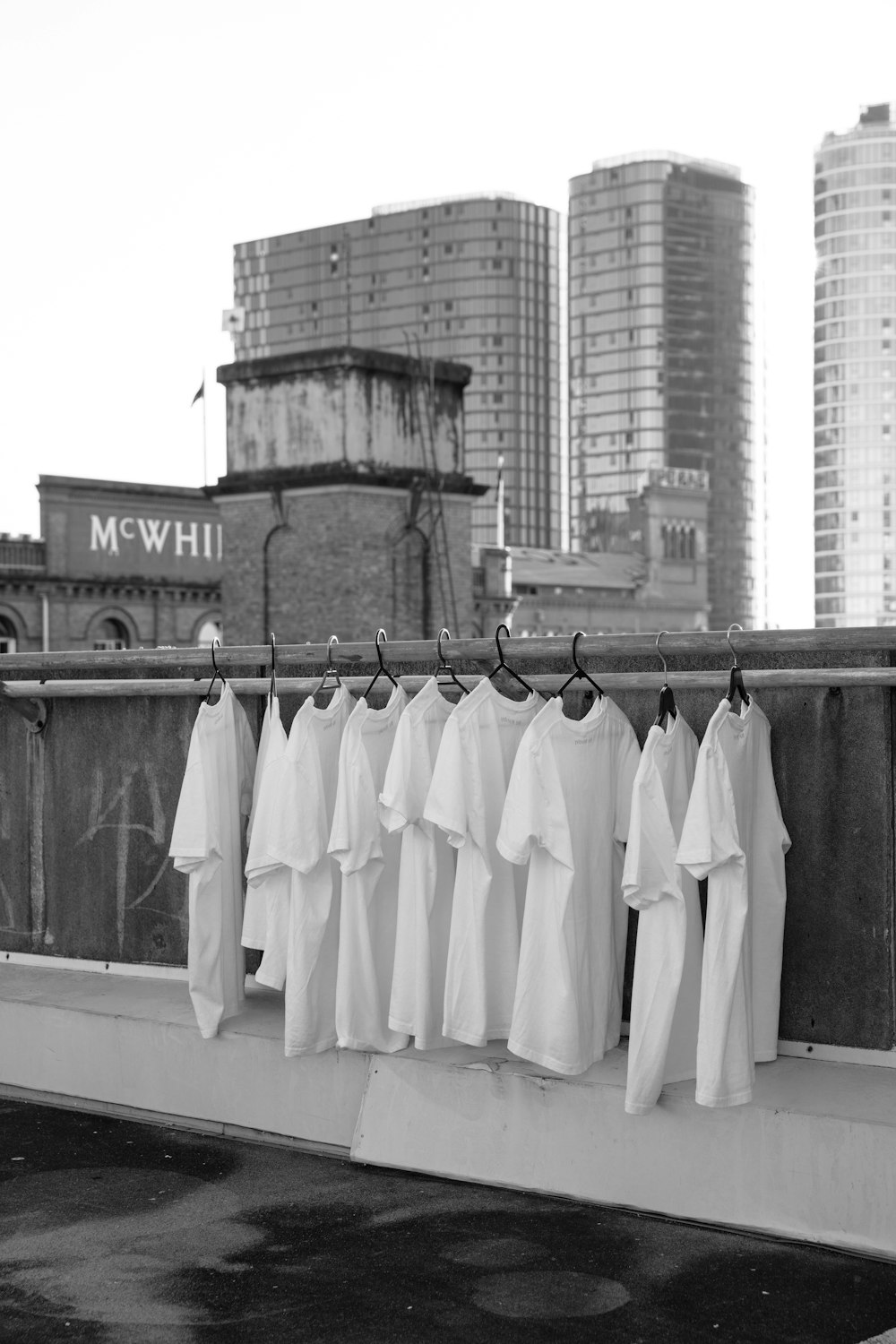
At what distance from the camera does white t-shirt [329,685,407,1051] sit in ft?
17.1

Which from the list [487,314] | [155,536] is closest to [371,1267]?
[155,536]

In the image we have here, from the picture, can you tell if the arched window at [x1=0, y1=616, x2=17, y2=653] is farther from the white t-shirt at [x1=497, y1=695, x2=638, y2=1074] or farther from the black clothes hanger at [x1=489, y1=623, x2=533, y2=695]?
the white t-shirt at [x1=497, y1=695, x2=638, y2=1074]

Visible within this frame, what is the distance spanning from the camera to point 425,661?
5.70 m

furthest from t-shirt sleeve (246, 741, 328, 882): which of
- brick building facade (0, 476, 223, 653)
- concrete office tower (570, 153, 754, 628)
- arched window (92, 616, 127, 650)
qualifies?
concrete office tower (570, 153, 754, 628)

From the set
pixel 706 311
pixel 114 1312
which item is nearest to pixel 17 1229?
pixel 114 1312

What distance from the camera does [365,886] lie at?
5.33 m

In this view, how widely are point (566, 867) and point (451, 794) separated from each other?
0.45 m

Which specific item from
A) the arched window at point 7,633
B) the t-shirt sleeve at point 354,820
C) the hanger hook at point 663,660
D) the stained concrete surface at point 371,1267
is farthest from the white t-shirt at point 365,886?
the arched window at point 7,633

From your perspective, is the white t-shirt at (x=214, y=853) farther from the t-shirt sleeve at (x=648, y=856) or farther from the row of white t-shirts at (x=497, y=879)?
the t-shirt sleeve at (x=648, y=856)

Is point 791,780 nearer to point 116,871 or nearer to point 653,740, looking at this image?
point 653,740

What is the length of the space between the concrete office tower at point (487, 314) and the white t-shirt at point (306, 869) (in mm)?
127815

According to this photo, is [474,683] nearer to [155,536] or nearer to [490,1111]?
[490,1111]

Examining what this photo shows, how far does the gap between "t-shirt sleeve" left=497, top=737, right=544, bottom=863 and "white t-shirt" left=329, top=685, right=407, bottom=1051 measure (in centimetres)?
60

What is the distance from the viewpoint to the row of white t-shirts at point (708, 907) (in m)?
4.46
